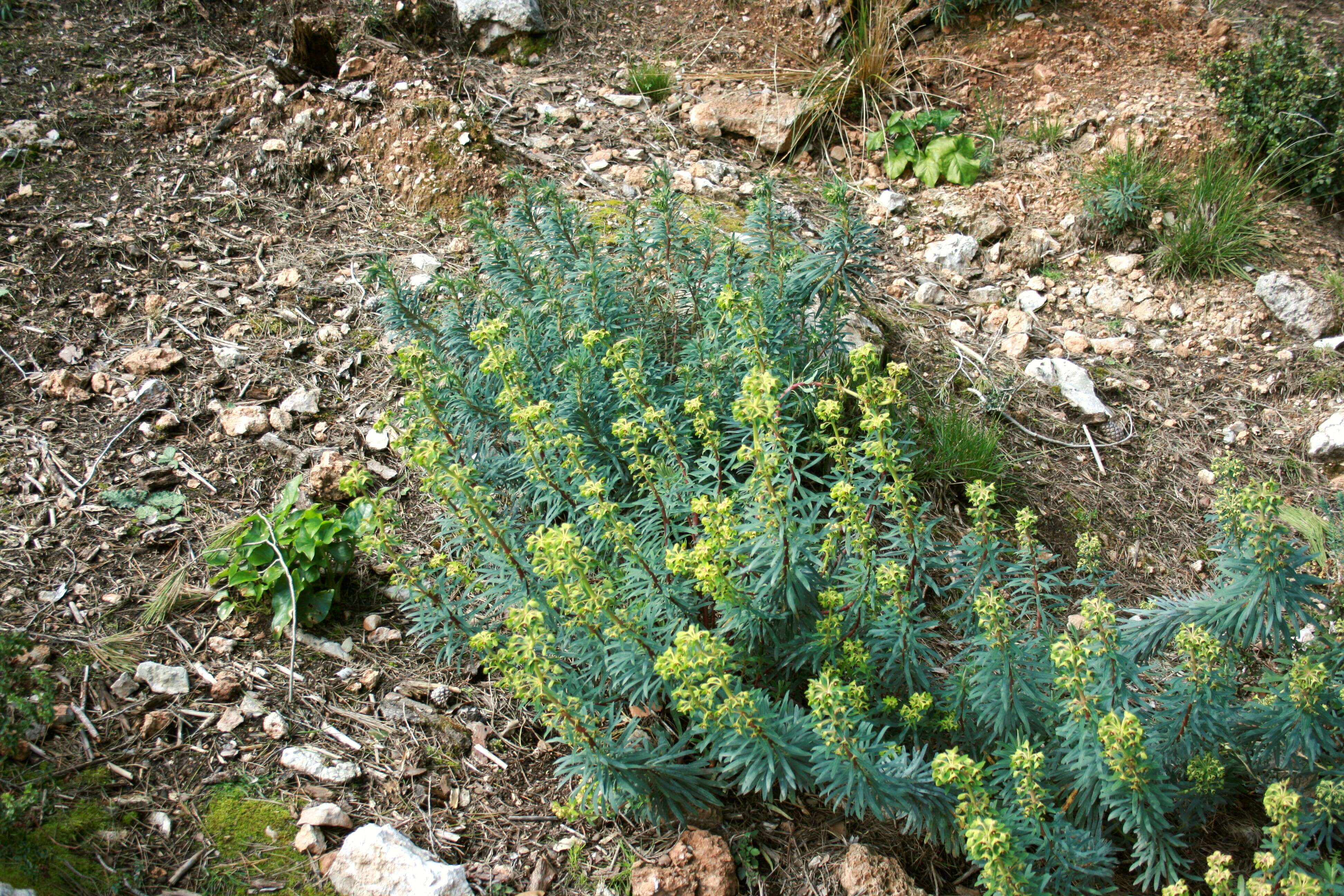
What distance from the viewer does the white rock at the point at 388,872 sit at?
2.10 meters

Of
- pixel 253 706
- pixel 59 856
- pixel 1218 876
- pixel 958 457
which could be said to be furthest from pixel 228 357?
pixel 1218 876

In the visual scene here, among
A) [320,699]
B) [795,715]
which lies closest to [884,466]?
[795,715]

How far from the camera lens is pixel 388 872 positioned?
211 centimetres

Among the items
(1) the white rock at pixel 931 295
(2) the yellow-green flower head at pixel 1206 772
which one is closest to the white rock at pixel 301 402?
(1) the white rock at pixel 931 295

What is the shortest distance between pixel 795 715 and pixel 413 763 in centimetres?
115

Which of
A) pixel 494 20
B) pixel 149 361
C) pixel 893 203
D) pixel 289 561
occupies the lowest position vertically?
pixel 289 561

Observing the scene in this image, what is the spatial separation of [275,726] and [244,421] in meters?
1.38

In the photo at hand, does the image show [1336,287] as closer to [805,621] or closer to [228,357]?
[805,621]

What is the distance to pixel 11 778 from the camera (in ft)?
7.20

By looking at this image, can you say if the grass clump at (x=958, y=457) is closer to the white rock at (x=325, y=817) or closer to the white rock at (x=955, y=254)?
the white rock at (x=955, y=254)

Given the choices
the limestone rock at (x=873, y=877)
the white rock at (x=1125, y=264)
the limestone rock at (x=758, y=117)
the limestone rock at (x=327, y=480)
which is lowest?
the limestone rock at (x=873, y=877)

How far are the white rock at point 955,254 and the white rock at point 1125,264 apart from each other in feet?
2.14

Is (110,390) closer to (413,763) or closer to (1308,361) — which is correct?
(413,763)

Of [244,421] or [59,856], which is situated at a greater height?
[244,421]
